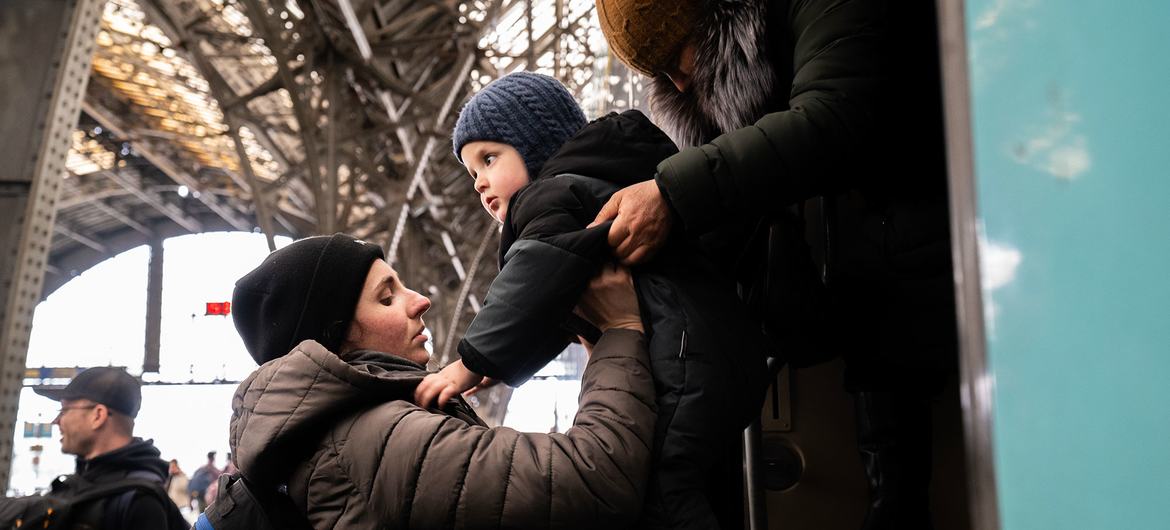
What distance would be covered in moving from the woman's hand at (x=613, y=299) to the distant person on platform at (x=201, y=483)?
1418cm

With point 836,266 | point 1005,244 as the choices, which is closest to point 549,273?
point 836,266

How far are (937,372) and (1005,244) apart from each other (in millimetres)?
1045

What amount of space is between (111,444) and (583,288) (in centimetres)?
249

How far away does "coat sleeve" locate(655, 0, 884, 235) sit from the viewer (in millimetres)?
1198

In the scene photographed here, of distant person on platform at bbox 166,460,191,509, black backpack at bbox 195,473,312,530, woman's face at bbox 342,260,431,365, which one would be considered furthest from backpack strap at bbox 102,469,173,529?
distant person on platform at bbox 166,460,191,509

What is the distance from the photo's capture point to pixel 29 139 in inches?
136

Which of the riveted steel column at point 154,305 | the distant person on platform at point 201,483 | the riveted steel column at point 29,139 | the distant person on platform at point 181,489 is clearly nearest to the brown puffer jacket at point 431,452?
the riveted steel column at point 29,139

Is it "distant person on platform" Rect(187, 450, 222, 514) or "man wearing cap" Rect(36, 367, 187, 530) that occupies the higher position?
"man wearing cap" Rect(36, 367, 187, 530)

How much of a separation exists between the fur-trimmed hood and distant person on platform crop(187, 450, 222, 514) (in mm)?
14229

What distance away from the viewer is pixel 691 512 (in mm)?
1210

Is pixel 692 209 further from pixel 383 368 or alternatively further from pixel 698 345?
pixel 383 368

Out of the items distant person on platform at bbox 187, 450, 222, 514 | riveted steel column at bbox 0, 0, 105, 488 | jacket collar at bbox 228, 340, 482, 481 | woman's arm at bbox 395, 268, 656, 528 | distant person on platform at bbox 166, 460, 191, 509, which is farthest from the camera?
distant person on platform at bbox 166, 460, 191, 509

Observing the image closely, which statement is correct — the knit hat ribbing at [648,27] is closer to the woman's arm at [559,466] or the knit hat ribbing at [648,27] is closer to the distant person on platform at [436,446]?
the distant person on platform at [436,446]

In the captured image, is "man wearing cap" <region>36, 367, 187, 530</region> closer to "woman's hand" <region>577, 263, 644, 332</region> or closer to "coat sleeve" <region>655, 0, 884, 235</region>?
"woman's hand" <region>577, 263, 644, 332</region>
